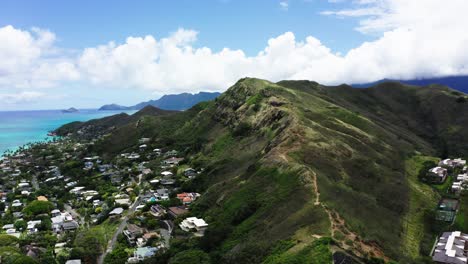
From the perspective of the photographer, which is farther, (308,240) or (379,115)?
(379,115)

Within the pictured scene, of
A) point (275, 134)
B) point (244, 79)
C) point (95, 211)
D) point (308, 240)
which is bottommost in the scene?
point (95, 211)

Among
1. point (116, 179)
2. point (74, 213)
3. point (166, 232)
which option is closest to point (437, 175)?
point (166, 232)

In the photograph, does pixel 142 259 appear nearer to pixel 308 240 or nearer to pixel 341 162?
pixel 308 240

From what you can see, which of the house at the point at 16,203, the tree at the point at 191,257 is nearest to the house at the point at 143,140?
the house at the point at 16,203

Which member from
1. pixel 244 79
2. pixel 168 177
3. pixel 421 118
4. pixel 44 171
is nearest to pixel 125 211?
pixel 168 177

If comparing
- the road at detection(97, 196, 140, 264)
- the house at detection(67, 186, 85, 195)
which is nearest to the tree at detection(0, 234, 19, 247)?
the road at detection(97, 196, 140, 264)

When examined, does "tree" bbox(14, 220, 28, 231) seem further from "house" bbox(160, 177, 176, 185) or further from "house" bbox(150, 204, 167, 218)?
"house" bbox(160, 177, 176, 185)
